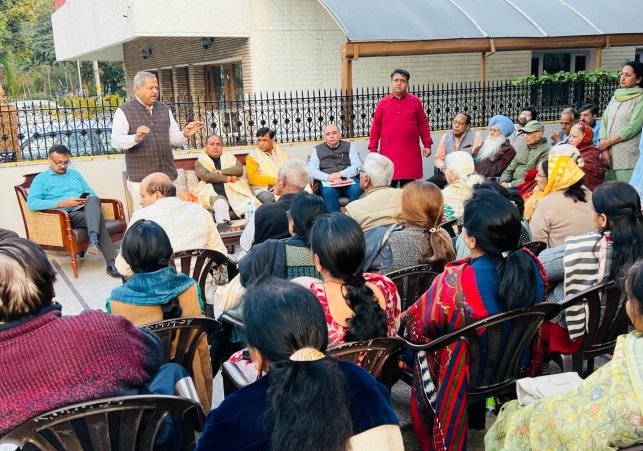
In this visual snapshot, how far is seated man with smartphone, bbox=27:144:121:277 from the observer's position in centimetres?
616

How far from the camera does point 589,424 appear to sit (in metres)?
1.89

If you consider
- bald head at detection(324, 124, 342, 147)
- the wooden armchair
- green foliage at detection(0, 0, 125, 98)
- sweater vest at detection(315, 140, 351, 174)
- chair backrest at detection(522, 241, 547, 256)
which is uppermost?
green foliage at detection(0, 0, 125, 98)

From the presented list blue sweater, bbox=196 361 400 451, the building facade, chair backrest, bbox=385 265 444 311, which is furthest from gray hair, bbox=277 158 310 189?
the building facade

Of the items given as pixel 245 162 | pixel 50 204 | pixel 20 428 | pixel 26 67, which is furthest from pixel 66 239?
pixel 26 67

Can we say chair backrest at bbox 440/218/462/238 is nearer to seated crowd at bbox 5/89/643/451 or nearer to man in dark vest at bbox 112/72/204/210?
seated crowd at bbox 5/89/643/451

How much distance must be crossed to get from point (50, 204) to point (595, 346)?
5288 millimetres

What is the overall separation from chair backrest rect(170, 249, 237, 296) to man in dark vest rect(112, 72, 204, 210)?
2356 mm

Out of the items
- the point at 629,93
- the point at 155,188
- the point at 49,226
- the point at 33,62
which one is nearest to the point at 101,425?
the point at 155,188

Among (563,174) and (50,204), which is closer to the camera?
(563,174)

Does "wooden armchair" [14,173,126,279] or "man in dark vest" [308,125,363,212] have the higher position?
"man in dark vest" [308,125,363,212]

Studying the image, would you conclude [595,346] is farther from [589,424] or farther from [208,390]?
Result: [208,390]

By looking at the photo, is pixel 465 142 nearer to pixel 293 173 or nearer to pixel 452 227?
pixel 452 227

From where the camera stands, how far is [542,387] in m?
2.31

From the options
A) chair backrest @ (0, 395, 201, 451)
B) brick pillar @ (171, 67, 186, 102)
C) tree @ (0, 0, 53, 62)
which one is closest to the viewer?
chair backrest @ (0, 395, 201, 451)
